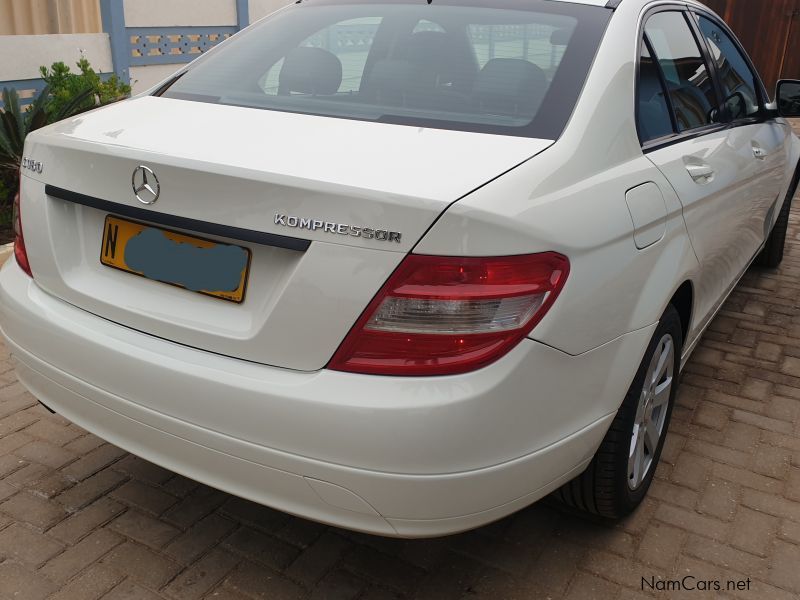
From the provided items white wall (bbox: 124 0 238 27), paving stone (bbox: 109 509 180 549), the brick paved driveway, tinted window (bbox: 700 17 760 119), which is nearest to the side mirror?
tinted window (bbox: 700 17 760 119)

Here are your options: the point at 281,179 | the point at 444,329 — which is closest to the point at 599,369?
the point at 444,329

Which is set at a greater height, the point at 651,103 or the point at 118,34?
the point at 651,103

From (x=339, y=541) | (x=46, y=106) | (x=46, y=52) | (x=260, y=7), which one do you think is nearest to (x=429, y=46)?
(x=339, y=541)

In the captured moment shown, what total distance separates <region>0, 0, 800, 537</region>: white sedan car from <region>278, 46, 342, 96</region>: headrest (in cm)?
2

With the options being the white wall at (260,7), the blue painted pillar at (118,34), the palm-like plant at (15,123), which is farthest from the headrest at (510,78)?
the white wall at (260,7)

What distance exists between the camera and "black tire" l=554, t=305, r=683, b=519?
89.3 inches

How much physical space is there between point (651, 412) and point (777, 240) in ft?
10.5

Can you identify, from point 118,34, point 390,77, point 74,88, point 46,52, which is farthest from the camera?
point 118,34

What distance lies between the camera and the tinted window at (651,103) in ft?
7.84

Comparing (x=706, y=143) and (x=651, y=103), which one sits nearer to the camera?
(x=651, y=103)

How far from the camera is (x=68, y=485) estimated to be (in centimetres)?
270

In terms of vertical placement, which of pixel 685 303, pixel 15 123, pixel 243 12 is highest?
pixel 243 12

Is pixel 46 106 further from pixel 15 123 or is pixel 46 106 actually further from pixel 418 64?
pixel 418 64

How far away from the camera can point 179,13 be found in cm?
748
